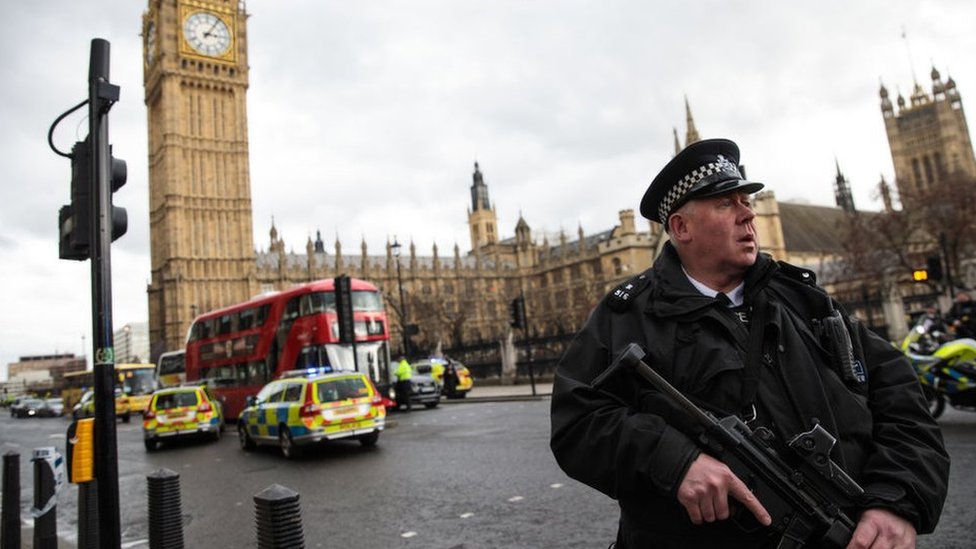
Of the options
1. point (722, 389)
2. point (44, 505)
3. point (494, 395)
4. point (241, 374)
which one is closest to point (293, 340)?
point (241, 374)

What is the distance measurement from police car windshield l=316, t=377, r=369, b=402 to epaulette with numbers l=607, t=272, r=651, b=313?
9938mm

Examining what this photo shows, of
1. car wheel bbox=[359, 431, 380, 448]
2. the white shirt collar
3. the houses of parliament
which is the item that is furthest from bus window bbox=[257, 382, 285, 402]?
the houses of parliament

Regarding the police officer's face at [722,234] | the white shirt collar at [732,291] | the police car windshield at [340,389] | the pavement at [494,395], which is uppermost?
the police officer's face at [722,234]

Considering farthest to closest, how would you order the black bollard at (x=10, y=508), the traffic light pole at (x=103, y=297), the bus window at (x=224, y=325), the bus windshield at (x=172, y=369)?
1. the bus windshield at (x=172, y=369)
2. the bus window at (x=224, y=325)
3. the black bollard at (x=10, y=508)
4. the traffic light pole at (x=103, y=297)

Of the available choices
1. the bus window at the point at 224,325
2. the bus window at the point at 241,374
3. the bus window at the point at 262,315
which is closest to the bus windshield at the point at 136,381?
the bus window at the point at 224,325

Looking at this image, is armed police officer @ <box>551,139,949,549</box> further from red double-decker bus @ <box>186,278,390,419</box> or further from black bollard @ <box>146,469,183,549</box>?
red double-decker bus @ <box>186,278,390,419</box>

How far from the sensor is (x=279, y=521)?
3305mm

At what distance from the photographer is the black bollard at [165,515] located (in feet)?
15.0

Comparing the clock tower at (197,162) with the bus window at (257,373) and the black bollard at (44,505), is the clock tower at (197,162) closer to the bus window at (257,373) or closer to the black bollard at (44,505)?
the bus window at (257,373)

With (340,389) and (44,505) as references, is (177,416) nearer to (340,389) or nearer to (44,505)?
(340,389)

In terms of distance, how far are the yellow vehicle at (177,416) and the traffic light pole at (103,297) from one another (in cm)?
1198

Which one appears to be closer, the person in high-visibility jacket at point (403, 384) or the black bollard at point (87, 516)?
the black bollard at point (87, 516)

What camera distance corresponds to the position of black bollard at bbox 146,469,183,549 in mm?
4559

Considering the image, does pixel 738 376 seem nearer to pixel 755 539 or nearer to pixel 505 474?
pixel 755 539
